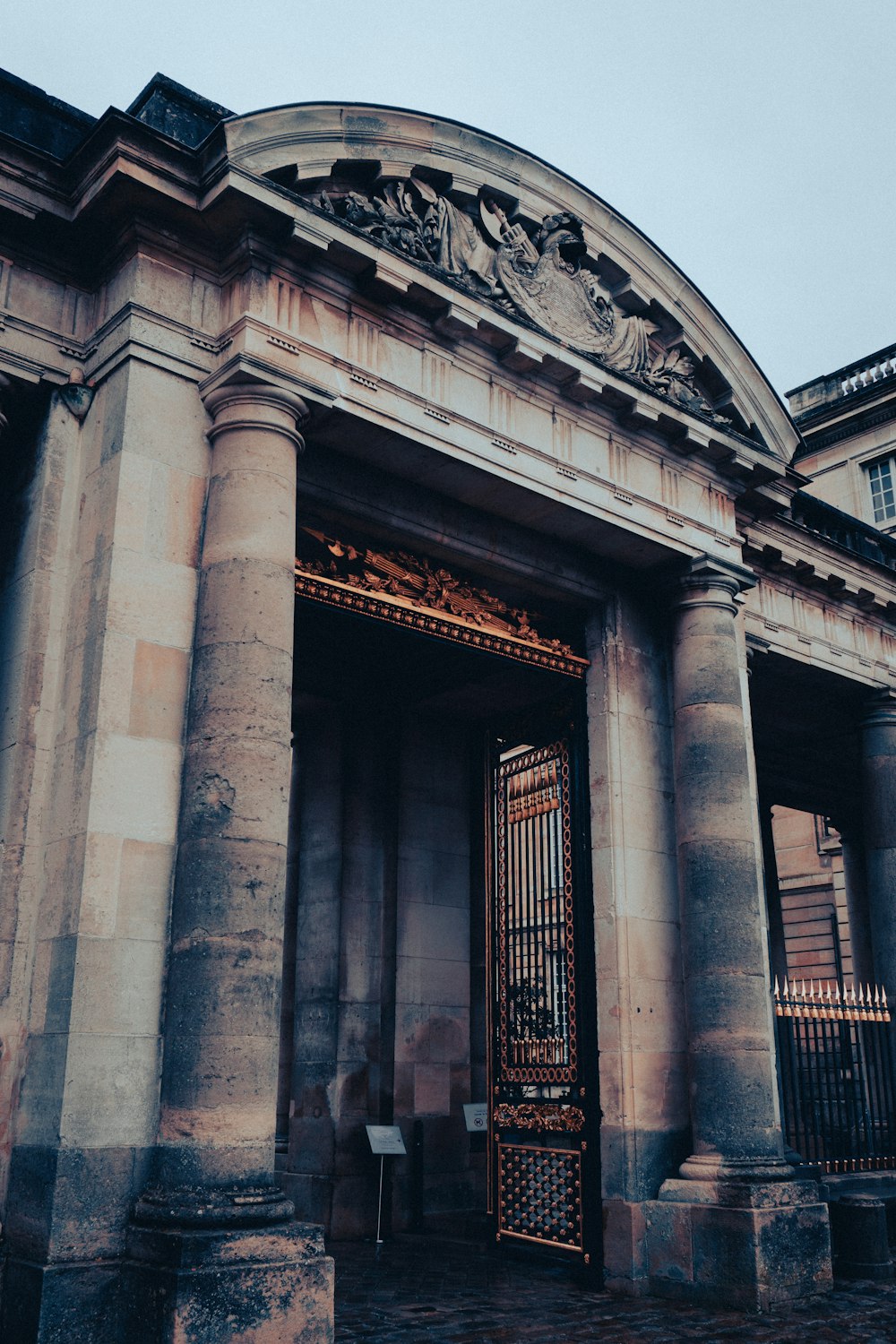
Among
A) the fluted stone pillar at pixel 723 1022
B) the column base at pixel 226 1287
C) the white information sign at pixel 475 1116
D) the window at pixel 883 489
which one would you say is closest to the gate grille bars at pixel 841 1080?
the fluted stone pillar at pixel 723 1022

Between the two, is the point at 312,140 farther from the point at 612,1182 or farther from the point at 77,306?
the point at 612,1182

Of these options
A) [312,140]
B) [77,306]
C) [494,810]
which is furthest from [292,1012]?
[312,140]

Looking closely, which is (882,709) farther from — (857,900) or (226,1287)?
(226,1287)

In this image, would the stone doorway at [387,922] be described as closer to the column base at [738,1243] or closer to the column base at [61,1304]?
the column base at [738,1243]

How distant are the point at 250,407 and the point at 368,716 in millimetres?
6076

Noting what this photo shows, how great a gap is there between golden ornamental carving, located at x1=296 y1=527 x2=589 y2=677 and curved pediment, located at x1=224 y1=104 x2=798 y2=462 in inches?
90.9

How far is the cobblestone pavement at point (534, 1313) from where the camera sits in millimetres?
7902

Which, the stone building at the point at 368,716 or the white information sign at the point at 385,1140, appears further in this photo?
the white information sign at the point at 385,1140

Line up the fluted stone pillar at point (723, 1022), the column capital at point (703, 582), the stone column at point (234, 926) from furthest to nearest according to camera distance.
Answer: the column capital at point (703, 582), the fluted stone pillar at point (723, 1022), the stone column at point (234, 926)

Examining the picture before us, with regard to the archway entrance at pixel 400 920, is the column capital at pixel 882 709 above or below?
above

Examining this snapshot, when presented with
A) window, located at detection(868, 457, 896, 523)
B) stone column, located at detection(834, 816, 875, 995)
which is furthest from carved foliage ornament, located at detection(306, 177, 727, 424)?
window, located at detection(868, 457, 896, 523)

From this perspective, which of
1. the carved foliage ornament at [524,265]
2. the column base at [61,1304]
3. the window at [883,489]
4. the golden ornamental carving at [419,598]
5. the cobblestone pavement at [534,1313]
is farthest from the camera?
the window at [883,489]

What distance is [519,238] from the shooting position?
34.6 feet

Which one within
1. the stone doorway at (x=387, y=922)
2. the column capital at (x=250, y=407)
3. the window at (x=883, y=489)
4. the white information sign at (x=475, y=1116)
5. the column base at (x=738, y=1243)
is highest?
the window at (x=883, y=489)
